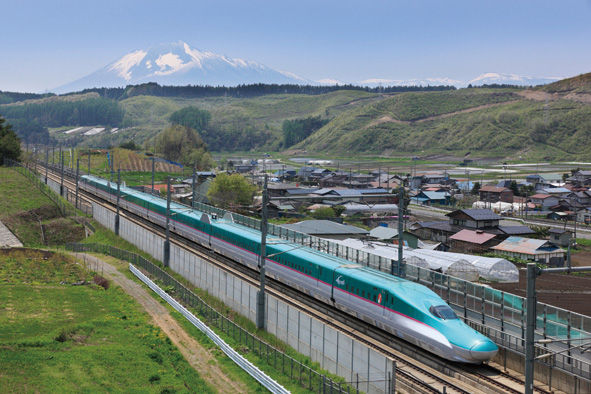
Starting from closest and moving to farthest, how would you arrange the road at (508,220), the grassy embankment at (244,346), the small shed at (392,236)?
the grassy embankment at (244,346) → the small shed at (392,236) → the road at (508,220)

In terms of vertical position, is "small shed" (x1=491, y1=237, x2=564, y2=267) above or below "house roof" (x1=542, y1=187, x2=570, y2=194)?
below

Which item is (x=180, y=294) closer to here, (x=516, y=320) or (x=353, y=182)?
(x=516, y=320)

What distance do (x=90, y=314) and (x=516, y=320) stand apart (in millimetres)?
26717

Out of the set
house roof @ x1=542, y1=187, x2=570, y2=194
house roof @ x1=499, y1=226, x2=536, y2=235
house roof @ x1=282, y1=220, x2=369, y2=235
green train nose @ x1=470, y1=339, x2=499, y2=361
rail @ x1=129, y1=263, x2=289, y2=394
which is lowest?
rail @ x1=129, y1=263, x2=289, y2=394

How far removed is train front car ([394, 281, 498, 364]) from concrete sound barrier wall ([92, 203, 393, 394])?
325 centimetres

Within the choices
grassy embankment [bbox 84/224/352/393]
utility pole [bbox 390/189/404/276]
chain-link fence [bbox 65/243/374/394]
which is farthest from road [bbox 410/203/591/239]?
grassy embankment [bbox 84/224/352/393]

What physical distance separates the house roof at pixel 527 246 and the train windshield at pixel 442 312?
48.4 metres

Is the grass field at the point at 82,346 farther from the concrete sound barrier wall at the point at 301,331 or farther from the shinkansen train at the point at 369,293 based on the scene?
the shinkansen train at the point at 369,293

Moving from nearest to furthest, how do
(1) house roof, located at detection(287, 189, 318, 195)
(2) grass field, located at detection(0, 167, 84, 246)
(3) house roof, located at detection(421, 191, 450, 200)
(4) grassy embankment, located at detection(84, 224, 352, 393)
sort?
(4) grassy embankment, located at detection(84, 224, 352, 393), (2) grass field, located at detection(0, 167, 84, 246), (1) house roof, located at detection(287, 189, 318, 195), (3) house roof, located at detection(421, 191, 450, 200)

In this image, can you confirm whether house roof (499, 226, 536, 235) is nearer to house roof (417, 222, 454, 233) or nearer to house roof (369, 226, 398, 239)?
house roof (417, 222, 454, 233)

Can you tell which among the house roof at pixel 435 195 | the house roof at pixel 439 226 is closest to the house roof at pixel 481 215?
the house roof at pixel 439 226

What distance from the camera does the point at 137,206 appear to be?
7900 cm

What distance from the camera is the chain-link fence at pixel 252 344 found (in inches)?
1003

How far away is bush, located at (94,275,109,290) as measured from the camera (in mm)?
47469
